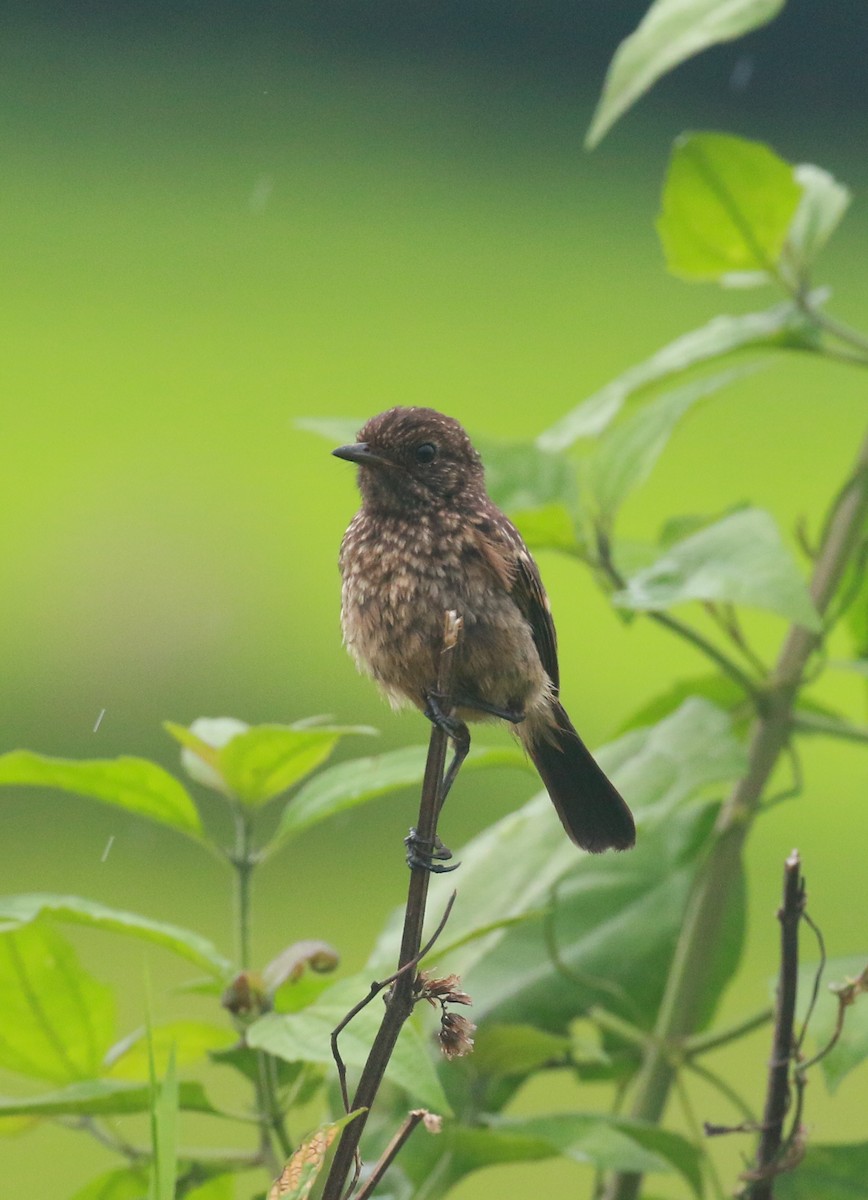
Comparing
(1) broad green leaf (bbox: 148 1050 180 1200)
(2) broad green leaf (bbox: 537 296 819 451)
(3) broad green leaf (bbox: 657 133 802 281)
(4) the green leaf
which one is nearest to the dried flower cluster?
(1) broad green leaf (bbox: 148 1050 180 1200)

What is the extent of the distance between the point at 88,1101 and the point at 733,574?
0.75m

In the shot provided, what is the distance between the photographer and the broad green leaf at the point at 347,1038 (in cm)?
115

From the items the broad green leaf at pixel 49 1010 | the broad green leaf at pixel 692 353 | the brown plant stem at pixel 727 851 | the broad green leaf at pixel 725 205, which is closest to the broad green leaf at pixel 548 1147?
the brown plant stem at pixel 727 851

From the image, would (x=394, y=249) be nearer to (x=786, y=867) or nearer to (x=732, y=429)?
(x=732, y=429)

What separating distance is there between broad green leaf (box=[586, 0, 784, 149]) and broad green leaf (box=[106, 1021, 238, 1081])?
0.99 m

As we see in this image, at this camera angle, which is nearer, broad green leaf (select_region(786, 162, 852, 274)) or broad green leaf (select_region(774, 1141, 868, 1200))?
broad green leaf (select_region(774, 1141, 868, 1200))

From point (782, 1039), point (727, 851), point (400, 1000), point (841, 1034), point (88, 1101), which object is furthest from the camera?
point (727, 851)

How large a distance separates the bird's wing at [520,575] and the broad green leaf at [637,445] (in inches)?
9.5

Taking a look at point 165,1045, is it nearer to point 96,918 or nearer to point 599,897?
point 96,918

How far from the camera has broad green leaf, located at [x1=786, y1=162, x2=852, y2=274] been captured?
6.04ft

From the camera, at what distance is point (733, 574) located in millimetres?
1498

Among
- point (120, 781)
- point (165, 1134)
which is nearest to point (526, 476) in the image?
point (120, 781)

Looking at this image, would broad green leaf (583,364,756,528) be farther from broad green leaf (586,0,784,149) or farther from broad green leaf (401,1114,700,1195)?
broad green leaf (401,1114,700,1195)

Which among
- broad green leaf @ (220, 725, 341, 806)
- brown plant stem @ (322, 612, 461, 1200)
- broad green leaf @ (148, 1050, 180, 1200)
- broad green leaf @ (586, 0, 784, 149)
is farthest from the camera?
broad green leaf @ (586, 0, 784, 149)
